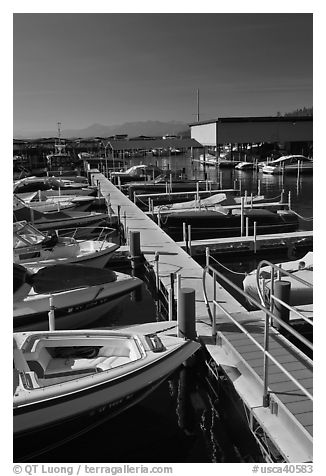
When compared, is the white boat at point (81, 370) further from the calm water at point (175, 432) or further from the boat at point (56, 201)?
the boat at point (56, 201)

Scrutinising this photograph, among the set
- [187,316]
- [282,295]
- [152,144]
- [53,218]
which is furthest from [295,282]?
[152,144]

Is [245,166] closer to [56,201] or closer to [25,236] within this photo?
[56,201]

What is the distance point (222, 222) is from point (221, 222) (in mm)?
39

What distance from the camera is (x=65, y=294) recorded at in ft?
28.5

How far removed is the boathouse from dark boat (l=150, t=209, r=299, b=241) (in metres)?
37.6

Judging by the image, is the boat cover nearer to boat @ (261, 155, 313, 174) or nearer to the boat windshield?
the boat windshield

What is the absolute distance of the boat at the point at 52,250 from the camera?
36.3ft

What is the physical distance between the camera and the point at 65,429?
18.2 feet

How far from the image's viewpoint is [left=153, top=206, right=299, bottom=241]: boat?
1745cm

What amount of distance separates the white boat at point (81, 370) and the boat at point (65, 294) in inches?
58.6
